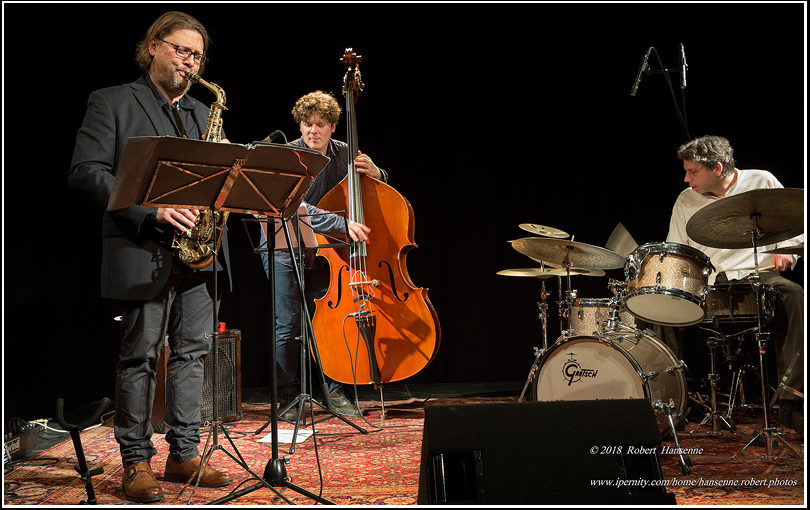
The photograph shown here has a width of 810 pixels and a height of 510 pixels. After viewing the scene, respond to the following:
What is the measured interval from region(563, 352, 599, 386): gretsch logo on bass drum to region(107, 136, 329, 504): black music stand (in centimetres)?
153

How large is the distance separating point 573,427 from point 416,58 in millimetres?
4149

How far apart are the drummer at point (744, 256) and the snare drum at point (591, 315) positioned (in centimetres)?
63

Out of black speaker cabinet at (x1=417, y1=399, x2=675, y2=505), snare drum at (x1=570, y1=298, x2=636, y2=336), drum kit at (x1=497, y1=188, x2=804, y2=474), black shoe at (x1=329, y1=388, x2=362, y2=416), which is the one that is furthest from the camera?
black shoe at (x1=329, y1=388, x2=362, y2=416)

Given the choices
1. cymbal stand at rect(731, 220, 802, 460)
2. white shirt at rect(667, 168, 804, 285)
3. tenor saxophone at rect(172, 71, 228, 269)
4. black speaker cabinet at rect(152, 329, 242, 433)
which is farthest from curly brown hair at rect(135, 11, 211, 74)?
white shirt at rect(667, 168, 804, 285)

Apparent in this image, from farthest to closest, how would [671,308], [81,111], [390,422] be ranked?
[81,111], [390,422], [671,308]

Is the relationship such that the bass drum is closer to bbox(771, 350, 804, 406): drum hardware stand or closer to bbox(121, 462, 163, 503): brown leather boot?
bbox(771, 350, 804, 406): drum hardware stand

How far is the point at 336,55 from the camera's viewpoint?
16.8ft

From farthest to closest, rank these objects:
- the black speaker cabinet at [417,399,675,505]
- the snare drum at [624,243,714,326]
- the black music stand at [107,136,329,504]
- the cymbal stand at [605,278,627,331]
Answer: the cymbal stand at [605,278,627,331]
the snare drum at [624,243,714,326]
the black music stand at [107,136,329,504]
the black speaker cabinet at [417,399,675,505]

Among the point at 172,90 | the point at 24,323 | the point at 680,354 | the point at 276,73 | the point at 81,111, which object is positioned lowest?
the point at 680,354

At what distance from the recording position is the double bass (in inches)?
136

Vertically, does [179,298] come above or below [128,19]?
below

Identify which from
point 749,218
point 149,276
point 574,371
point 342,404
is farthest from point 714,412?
point 149,276

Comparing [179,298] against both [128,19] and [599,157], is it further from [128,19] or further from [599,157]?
[599,157]

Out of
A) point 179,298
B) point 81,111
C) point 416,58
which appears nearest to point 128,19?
point 81,111
